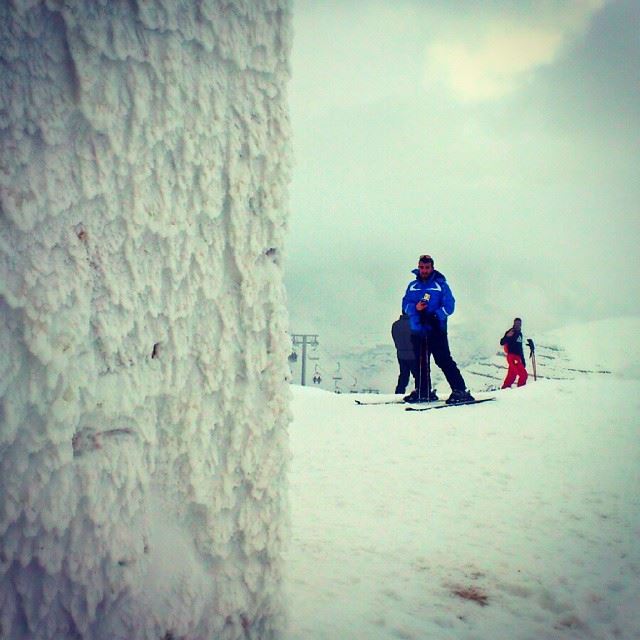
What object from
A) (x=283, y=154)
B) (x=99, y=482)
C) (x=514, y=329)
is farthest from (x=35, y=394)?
(x=514, y=329)

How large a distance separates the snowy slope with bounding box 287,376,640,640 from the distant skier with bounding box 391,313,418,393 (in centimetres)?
333

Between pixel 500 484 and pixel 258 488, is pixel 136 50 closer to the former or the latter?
pixel 258 488

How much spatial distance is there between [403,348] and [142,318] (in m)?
6.63

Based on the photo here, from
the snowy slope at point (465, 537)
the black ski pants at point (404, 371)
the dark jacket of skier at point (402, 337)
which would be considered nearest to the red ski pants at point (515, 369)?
the black ski pants at point (404, 371)

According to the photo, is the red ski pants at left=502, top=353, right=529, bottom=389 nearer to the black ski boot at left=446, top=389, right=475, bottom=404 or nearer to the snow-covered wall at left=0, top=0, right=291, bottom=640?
the black ski boot at left=446, top=389, right=475, bottom=404

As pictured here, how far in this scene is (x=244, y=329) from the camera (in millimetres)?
689

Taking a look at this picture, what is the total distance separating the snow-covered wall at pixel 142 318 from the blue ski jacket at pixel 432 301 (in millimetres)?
4805

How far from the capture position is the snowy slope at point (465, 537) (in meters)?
0.96

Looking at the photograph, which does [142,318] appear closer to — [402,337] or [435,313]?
[435,313]

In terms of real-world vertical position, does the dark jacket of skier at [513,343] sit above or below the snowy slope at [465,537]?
above

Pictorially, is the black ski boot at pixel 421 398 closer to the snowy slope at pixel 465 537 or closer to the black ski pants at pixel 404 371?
the black ski pants at pixel 404 371

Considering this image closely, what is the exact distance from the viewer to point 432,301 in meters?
5.37

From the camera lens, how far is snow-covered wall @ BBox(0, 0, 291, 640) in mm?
476

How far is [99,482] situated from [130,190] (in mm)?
364
